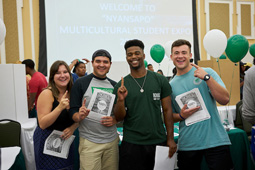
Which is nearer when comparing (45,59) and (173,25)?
(45,59)

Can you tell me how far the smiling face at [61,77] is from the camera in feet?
5.86

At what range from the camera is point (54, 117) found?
1.63 meters

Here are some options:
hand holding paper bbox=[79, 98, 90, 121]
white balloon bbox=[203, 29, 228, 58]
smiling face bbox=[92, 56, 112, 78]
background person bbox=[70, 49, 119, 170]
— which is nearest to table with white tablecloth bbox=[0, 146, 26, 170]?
background person bbox=[70, 49, 119, 170]

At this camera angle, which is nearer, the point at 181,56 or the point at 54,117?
the point at 54,117

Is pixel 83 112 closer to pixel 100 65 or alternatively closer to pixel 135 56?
pixel 100 65

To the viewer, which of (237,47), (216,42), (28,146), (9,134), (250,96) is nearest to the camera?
(250,96)

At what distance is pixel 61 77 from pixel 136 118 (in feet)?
2.35

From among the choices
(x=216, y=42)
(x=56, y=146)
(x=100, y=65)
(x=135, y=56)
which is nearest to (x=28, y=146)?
(x=56, y=146)

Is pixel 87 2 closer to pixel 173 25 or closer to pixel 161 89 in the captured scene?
pixel 173 25

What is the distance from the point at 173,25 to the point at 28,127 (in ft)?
22.2

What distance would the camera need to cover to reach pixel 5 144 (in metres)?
2.47

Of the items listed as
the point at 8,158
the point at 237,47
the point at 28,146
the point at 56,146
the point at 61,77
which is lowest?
the point at 28,146

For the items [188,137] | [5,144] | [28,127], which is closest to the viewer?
[188,137]

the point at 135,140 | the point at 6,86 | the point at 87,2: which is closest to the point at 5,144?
the point at 6,86
